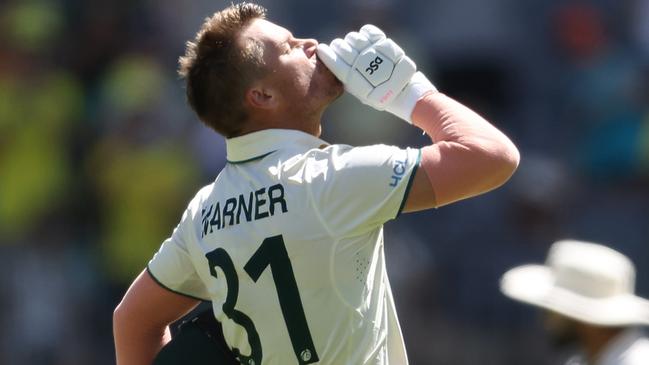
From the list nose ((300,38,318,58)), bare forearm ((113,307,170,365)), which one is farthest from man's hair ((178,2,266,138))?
bare forearm ((113,307,170,365))

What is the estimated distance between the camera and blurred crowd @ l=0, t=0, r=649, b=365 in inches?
381

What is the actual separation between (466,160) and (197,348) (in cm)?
98

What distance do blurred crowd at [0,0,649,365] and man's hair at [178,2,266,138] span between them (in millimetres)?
5255

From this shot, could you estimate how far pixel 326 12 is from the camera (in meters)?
11.0

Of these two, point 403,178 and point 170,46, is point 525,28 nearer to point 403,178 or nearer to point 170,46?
point 170,46

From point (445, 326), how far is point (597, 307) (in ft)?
15.2

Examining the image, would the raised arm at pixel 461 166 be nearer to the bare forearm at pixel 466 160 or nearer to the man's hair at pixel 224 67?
the bare forearm at pixel 466 160

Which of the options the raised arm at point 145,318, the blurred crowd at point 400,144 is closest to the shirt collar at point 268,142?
the raised arm at point 145,318

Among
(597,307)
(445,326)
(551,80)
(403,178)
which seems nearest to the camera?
(403,178)

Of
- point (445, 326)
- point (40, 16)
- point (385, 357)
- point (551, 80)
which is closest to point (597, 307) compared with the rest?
point (385, 357)

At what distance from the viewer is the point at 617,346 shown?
16.9 feet

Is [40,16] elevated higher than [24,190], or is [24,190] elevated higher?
[40,16]

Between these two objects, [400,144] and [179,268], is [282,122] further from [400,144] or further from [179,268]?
[400,144]

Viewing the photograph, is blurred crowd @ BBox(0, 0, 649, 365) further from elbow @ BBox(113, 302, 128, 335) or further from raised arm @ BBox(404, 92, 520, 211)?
raised arm @ BBox(404, 92, 520, 211)
